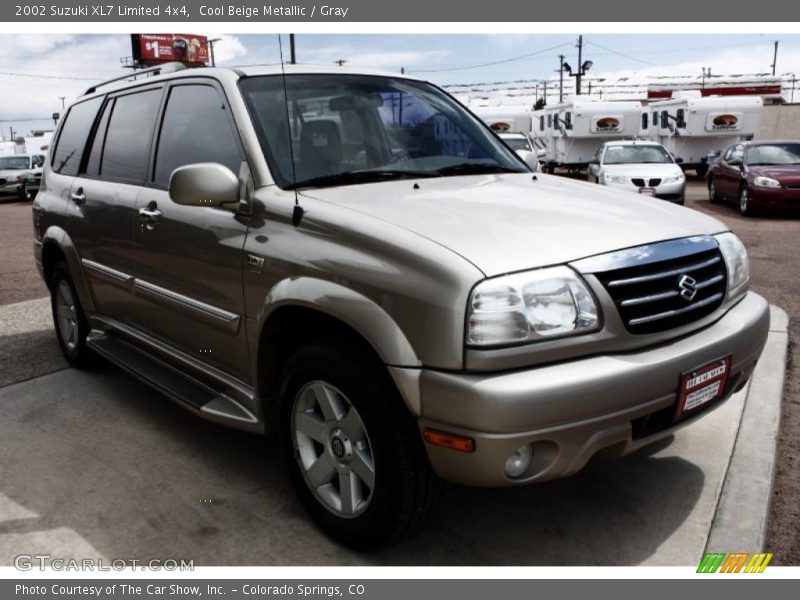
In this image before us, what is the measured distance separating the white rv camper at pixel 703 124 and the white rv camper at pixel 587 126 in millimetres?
1051

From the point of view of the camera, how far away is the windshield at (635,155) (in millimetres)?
16453

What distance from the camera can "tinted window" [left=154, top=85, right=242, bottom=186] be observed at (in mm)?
3527

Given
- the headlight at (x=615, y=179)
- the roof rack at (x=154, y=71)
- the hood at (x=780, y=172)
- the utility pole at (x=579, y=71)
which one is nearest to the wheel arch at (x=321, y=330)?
the roof rack at (x=154, y=71)

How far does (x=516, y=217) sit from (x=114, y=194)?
2.46 meters

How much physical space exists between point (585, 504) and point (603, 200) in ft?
4.19

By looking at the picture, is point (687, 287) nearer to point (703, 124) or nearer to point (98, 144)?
point (98, 144)

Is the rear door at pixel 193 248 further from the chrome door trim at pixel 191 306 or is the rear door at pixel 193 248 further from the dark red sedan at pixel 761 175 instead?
the dark red sedan at pixel 761 175

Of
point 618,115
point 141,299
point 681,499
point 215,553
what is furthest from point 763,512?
point 618,115

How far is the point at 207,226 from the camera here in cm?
348

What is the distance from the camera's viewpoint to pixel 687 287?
2852 millimetres

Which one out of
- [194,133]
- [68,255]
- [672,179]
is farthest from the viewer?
[672,179]

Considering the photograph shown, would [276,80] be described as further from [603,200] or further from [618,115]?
[618,115]

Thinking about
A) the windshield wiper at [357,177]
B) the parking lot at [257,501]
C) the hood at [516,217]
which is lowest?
the parking lot at [257,501]

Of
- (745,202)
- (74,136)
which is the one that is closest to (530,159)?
(74,136)
